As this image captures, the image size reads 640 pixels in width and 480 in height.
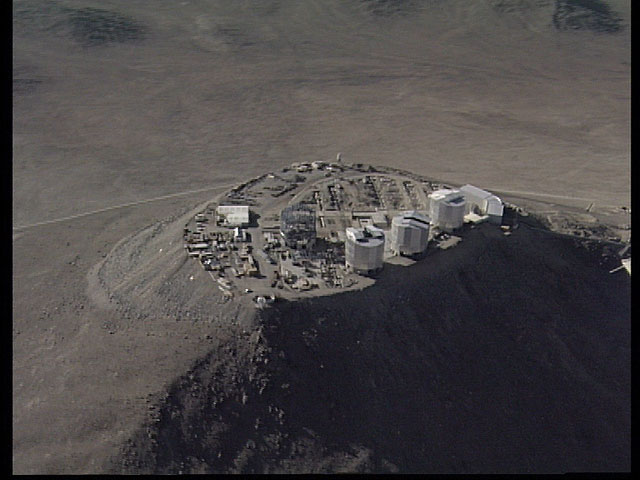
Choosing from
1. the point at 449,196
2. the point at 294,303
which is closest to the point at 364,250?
the point at 294,303

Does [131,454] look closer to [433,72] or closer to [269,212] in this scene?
[269,212]

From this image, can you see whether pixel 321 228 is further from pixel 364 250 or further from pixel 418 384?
pixel 418 384

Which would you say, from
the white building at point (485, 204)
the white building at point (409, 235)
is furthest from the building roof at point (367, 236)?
the white building at point (485, 204)

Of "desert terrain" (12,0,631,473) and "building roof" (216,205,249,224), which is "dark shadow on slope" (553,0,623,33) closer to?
"desert terrain" (12,0,631,473)

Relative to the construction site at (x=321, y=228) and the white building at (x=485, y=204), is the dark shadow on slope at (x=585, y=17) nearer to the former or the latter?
the construction site at (x=321, y=228)

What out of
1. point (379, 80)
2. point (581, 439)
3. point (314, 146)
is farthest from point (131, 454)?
point (379, 80)
